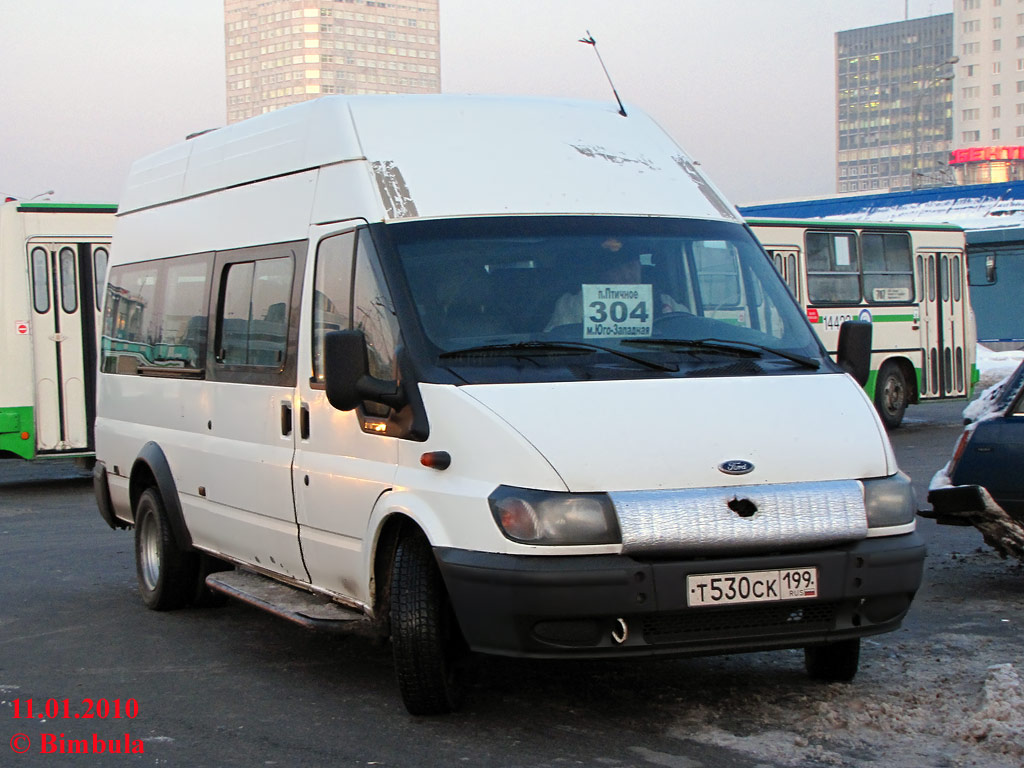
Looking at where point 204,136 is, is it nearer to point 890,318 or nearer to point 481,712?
point 481,712

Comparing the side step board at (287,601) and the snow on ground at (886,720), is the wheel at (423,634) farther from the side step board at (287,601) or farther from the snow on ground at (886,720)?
the snow on ground at (886,720)

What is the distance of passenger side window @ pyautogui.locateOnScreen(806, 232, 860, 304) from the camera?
2148cm

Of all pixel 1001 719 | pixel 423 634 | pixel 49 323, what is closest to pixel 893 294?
pixel 49 323

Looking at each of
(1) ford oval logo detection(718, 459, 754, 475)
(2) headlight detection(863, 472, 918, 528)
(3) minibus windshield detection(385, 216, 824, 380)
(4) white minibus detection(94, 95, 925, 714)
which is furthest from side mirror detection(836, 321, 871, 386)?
(1) ford oval logo detection(718, 459, 754, 475)

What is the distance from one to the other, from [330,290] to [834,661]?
2745 mm

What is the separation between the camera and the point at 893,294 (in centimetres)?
2233

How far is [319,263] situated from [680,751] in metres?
2.85

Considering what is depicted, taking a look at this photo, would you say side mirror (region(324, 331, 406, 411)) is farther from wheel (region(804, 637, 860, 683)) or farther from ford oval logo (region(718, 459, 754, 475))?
wheel (region(804, 637, 860, 683))

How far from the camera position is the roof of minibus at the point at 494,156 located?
6418mm

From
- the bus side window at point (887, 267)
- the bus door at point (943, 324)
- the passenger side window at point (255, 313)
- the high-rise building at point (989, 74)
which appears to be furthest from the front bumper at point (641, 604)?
the high-rise building at point (989, 74)

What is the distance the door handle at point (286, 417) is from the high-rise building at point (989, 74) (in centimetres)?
17003

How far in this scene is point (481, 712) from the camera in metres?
5.88

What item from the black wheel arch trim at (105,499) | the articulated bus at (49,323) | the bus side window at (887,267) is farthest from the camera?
the bus side window at (887,267)

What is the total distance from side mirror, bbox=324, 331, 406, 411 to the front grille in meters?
1.36
